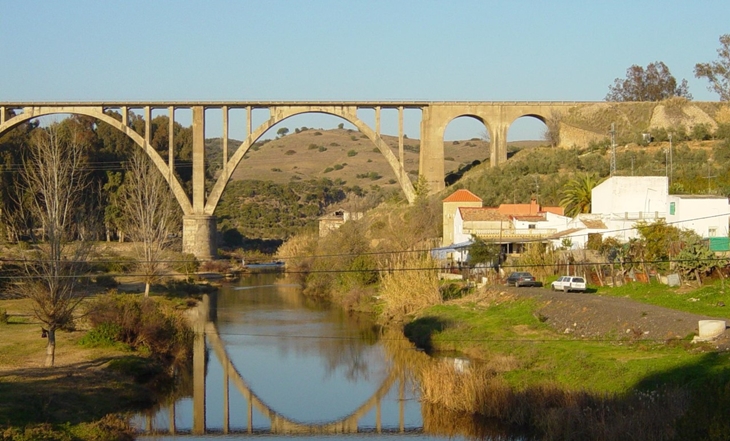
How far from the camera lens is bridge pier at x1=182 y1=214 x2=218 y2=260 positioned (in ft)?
222

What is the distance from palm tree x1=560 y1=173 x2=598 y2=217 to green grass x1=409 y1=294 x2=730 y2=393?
57.0 ft

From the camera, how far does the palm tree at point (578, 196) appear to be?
175 feet

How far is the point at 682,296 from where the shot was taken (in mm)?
32188

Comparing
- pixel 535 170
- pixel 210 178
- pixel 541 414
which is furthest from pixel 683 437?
pixel 210 178

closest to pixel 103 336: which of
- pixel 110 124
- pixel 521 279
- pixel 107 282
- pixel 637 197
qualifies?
pixel 521 279

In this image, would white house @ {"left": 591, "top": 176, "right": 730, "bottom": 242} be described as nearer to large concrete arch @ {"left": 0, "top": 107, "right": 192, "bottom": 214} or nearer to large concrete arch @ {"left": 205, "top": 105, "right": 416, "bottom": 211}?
large concrete arch @ {"left": 205, "top": 105, "right": 416, "bottom": 211}

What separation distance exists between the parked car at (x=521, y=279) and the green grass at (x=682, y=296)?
4322 millimetres

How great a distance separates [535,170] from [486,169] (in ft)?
12.3

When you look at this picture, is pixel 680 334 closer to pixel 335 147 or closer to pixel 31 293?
pixel 31 293

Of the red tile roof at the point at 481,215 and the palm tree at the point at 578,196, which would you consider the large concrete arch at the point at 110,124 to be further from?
the palm tree at the point at 578,196

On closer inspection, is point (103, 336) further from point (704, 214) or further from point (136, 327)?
point (704, 214)

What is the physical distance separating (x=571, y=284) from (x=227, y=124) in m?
35.5

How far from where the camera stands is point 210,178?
99.9 metres

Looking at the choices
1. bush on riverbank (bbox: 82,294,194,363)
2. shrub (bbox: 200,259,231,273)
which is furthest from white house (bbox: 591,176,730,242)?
shrub (bbox: 200,259,231,273)
